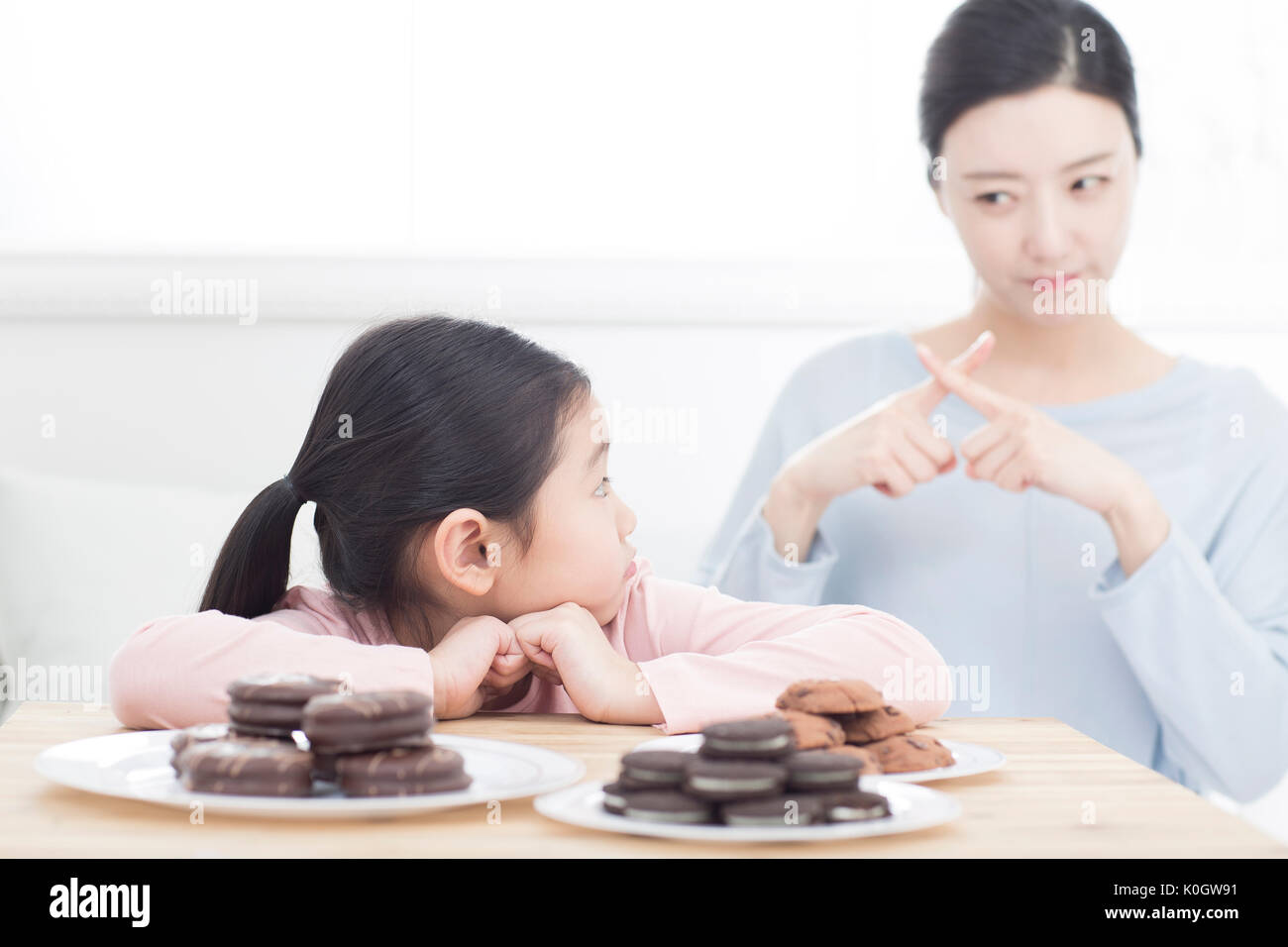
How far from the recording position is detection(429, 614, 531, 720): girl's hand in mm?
1055

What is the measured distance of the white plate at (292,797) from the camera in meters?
0.65

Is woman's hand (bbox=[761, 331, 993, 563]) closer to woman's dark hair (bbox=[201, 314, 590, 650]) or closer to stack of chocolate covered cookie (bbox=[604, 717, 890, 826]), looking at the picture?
woman's dark hair (bbox=[201, 314, 590, 650])

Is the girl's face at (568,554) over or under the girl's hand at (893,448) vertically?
under

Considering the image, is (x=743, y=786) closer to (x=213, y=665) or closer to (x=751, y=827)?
(x=751, y=827)

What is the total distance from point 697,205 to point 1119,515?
1.25 meters

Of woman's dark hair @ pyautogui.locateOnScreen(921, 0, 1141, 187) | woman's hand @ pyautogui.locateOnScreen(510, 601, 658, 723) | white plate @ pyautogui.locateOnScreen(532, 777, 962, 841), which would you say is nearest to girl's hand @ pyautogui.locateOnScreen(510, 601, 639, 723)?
woman's hand @ pyautogui.locateOnScreen(510, 601, 658, 723)

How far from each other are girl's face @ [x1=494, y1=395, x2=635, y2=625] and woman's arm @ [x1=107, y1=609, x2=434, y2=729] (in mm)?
214

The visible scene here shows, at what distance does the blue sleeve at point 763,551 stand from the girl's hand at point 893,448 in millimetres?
130

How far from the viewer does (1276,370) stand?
2555 millimetres

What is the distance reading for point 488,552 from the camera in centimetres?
124

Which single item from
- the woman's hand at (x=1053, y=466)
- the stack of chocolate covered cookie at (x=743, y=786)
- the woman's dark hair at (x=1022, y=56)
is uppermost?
the woman's dark hair at (x=1022, y=56)

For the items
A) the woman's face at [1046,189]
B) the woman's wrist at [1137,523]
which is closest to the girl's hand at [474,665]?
→ the woman's wrist at [1137,523]

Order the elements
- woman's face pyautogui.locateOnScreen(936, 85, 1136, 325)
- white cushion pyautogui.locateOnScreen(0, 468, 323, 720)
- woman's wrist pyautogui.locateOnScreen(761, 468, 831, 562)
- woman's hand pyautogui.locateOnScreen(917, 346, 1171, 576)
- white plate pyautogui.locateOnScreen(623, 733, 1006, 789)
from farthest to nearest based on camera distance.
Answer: white cushion pyautogui.locateOnScreen(0, 468, 323, 720) → woman's wrist pyautogui.locateOnScreen(761, 468, 831, 562) → woman's face pyautogui.locateOnScreen(936, 85, 1136, 325) → woman's hand pyautogui.locateOnScreen(917, 346, 1171, 576) → white plate pyautogui.locateOnScreen(623, 733, 1006, 789)

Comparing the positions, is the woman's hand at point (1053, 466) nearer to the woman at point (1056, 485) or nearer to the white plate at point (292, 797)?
the woman at point (1056, 485)
